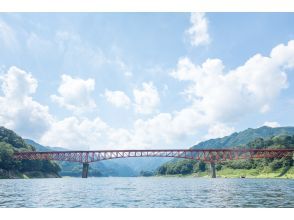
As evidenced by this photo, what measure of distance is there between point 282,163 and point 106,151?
3190 inches

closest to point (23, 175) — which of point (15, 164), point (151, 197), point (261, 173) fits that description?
point (15, 164)

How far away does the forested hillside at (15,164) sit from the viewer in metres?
150

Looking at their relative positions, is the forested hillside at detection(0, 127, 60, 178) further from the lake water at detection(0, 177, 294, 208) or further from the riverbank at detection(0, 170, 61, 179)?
the lake water at detection(0, 177, 294, 208)

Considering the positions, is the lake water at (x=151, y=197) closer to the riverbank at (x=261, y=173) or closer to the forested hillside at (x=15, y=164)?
the riverbank at (x=261, y=173)

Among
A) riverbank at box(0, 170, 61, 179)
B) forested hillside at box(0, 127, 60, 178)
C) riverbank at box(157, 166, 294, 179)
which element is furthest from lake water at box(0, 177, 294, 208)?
forested hillside at box(0, 127, 60, 178)

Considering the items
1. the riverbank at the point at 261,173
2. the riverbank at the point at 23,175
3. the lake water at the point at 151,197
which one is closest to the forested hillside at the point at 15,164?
the riverbank at the point at 23,175

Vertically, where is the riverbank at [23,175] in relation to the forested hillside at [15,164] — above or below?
below

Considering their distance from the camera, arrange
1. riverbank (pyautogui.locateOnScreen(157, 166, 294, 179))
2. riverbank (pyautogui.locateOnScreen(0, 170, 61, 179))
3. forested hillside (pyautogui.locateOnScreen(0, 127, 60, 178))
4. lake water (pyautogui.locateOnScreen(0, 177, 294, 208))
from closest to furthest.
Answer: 1. lake water (pyautogui.locateOnScreen(0, 177, 294, 208))
2. riverbank (pyautogui.locateOnScreen(157, 166, 294, 179))
3. riverbank (pyautogui.locateOnScreen(0, 170, 61, 179))
4. forested hillside (pyautogui.locateOnScreen(0, 127, 60, 178))

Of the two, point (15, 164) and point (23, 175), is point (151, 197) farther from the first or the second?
point (23, 175)

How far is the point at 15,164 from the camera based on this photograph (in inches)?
6181

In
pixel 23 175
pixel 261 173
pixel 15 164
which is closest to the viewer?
pixel 15 164

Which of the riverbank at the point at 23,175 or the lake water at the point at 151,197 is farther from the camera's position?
the riverbank at the point at 23,175

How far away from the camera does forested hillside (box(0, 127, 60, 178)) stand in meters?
150
